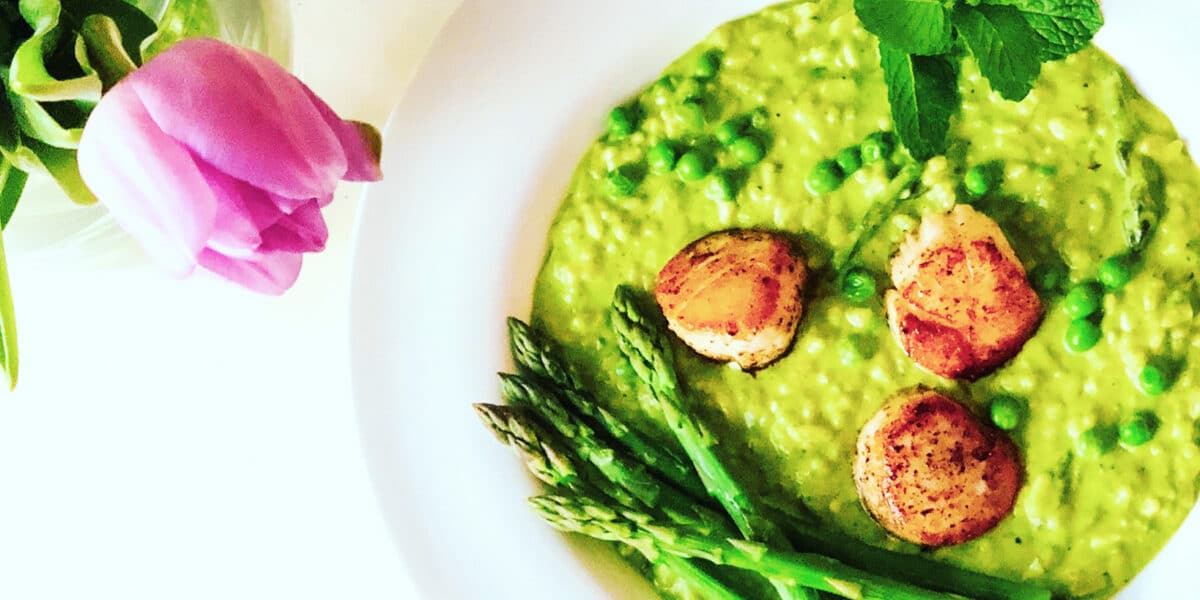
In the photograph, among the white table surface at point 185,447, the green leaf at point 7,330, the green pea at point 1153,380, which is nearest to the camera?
the green leaf at point 7,330

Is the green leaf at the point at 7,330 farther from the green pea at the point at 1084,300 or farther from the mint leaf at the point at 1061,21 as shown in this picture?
the green pea at the point at 1084,300

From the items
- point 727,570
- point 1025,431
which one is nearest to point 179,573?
point 727,570

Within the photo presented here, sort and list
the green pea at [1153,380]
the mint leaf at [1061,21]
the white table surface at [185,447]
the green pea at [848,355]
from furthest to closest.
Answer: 1. the white table surface at [185,447]
2. the green pea at [848,355]
3. the green pea at [1153,380]
4. the mint leaf at [1061,21]

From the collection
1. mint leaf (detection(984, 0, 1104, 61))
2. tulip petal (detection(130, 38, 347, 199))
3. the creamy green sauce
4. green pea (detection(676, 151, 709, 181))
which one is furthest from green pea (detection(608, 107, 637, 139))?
tulip petal (detection(130, 38, 347, 199))

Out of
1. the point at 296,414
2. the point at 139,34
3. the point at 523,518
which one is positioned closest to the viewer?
the point at 139,34

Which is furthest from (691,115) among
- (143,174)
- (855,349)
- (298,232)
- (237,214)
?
(143,174)

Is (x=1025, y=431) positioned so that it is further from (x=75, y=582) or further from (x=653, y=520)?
(x=75, y=582)

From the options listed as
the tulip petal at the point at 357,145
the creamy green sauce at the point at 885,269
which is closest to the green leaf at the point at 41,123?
the tulip petal at the point at 357,145
